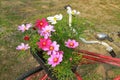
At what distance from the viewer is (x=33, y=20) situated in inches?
338

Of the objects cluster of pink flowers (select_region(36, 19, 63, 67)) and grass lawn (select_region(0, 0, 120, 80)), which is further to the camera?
grass lawn (select_region(0, 0, 120, 80))

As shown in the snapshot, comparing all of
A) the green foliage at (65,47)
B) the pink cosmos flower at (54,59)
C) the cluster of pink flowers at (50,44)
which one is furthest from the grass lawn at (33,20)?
the pink cosmos flower at (54,59)

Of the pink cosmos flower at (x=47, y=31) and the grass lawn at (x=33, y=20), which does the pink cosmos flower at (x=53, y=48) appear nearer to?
the pink cosmos flower at (x=47, y=31)

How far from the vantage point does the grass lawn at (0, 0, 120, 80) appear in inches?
252

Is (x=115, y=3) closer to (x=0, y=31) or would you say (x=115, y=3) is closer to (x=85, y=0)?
(x=85, y=0)

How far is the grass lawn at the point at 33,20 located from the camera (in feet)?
21.0

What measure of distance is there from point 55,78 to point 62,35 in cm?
47

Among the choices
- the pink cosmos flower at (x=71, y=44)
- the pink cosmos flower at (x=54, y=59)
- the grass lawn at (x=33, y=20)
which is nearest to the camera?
the pink cosmos flower at (x=54, y=59)

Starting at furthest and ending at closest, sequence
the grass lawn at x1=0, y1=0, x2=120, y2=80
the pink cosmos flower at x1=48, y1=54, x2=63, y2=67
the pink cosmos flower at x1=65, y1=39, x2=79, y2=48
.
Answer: the grass lawn at x1=0, y1=0, x2=120, y2=80
the pink cosmos flower at x1=65, y1=39, x2=79, y2=48
the pink cosmos flower at x1=48, y1=54, x2=63, y2=67

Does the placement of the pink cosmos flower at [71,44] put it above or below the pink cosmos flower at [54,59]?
above

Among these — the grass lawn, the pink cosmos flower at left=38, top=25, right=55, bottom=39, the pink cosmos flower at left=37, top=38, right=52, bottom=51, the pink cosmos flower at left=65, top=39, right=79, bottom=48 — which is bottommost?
the grass lawn

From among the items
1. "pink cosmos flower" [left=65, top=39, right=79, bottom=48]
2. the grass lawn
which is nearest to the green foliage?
"pink cosmos flower" [left=65, top=39, right=79, bottom=48]

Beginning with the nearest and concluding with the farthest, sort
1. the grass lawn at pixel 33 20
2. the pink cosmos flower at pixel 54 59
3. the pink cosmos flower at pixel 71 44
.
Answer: the pink cosmos flower at pixel 54 59 → the pink cosmos flower at pixel 71 44 → the grass lawn at pixel 33 20

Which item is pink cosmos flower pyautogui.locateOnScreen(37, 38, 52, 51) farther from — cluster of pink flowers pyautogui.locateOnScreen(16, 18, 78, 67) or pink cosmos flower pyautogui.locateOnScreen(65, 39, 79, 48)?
pink cosmos flower pyautogui.locateOnScreen(65, 39, 79, 48)
